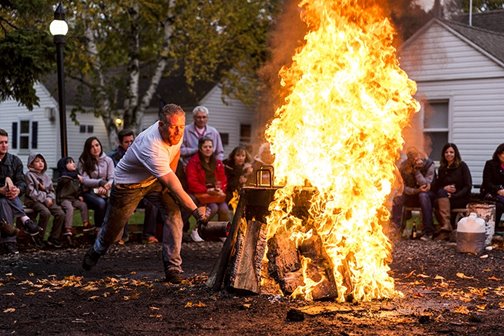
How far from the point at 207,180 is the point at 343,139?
16.0ft

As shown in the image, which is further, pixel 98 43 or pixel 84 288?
pixel 98 43

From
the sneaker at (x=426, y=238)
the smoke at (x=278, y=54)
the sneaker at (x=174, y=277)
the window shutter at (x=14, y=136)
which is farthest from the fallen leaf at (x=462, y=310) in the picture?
the window shutter at (x=14, y=136)

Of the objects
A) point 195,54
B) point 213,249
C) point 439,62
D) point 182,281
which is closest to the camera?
point 182,281

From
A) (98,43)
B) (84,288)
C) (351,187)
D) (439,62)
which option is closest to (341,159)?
(351,187)

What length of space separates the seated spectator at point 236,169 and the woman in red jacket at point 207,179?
528mm

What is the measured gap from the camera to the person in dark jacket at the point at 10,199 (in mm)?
10266

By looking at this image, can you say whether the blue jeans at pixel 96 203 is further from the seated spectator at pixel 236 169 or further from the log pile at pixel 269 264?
the log pile at pixel 269 264

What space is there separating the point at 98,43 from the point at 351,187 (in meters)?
18.9

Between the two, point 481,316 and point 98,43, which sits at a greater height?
point 98,43

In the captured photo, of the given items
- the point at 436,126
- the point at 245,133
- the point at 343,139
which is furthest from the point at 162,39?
the point at 343,139

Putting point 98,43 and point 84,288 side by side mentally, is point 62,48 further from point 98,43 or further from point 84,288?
point 98,43

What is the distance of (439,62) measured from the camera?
19.2m

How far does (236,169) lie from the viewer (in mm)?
12703

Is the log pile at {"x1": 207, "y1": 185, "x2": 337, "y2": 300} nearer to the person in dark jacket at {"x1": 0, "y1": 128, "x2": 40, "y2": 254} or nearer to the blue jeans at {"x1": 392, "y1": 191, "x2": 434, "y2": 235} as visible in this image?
the person in dark jacket at {"x1": 0, "y1": 128, "x2": 40, "y2": 254}
